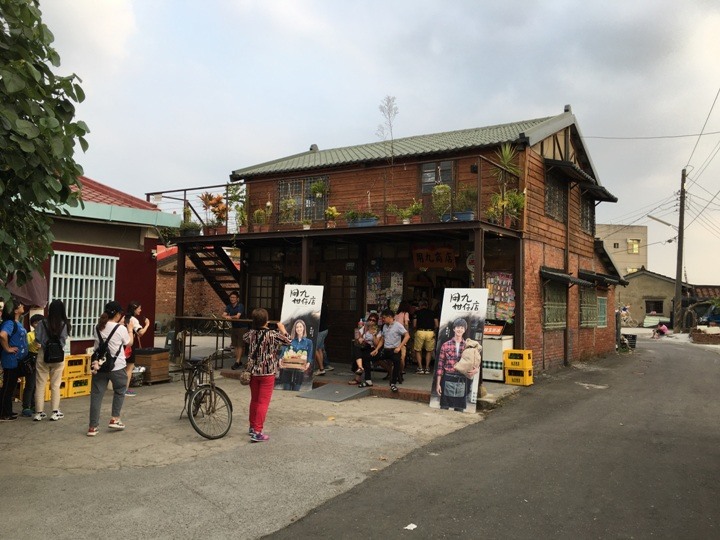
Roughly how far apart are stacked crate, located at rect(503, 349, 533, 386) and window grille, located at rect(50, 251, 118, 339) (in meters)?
8.95

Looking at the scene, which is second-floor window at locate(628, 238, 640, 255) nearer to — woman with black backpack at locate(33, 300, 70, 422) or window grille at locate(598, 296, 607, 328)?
window grille at locate(598, 296, 607, 328)

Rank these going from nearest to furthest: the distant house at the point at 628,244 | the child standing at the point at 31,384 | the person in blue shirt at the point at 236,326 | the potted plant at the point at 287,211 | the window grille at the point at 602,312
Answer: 1. the child standing at the point at 31,384
2. the person in blue shirt at the point at 236,326
3. the potted plant at the point at 287,211
4. the window grille at the point at 602,312
5. the distant house at the point at 628,244

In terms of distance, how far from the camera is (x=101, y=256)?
41.5 feet

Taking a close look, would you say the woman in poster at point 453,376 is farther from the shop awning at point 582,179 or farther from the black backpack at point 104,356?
the shop awning at point 582,179

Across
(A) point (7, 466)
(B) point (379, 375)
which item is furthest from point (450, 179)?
(A) point (7, 466)

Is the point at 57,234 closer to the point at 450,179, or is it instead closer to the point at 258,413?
the point at 258,413

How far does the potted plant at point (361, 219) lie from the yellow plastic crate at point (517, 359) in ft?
13.5

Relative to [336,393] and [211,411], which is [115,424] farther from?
[336,393]

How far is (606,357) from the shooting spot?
19.5 m

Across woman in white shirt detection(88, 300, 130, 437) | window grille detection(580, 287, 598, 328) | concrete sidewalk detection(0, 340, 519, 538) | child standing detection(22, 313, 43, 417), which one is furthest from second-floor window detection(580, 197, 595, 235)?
child standing detection(22, 313, 43, 417)

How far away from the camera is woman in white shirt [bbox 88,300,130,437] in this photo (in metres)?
7.28

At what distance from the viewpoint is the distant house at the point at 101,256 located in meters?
11.9

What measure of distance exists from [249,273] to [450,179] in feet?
22.7

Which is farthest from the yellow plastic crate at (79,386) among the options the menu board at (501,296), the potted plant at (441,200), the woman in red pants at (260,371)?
the menu board at (501,296)
